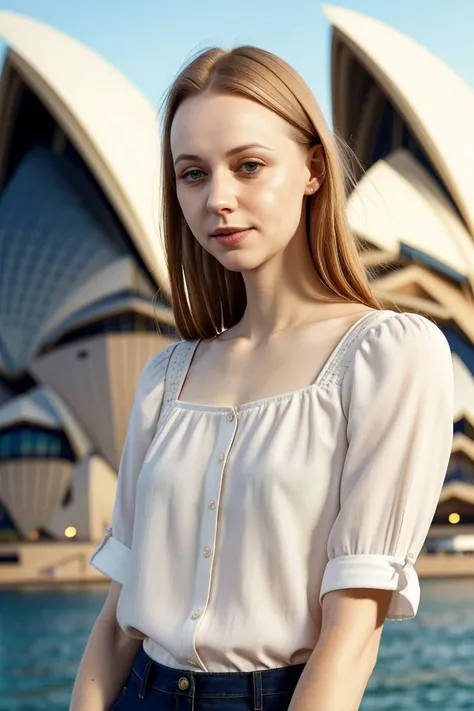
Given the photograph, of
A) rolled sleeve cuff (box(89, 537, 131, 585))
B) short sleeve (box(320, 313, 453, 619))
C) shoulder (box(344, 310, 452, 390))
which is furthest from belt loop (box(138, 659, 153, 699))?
shoulder (box(344, 310, 452, 390))

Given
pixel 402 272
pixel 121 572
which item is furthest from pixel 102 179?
pixel 121 572

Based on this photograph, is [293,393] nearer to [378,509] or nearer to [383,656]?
[378,509]

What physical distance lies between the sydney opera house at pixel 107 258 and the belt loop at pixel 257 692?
1697 cm

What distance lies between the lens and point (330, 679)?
98 centimetres

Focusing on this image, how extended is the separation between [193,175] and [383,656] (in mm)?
7246

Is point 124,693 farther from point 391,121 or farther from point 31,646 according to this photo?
point 391,121

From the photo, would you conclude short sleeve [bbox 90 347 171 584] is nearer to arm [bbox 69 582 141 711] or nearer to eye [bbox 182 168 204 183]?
arm [bbox 69 582 141 711]

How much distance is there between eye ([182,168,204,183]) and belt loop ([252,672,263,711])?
1.73 feet

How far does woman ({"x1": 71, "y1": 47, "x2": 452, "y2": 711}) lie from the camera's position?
40.4 inches

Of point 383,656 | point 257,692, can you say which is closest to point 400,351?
point 257,692

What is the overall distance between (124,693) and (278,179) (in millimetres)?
596

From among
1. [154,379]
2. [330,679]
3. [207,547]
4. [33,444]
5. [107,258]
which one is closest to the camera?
[330,679]

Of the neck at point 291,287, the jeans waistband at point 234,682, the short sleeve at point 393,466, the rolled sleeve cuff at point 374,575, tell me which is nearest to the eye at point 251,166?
the neck at point 291,287

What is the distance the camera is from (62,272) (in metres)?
22.1
